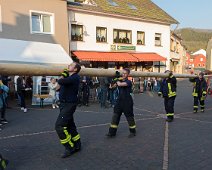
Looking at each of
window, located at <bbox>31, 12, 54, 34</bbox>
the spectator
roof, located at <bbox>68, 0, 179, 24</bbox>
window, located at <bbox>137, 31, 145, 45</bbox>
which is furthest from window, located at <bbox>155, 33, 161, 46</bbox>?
the spectator

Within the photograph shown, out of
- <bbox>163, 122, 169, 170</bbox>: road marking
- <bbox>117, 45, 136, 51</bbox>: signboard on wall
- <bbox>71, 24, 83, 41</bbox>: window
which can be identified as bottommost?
<bbox>163, 122, 169, 170</bbox>: road marking

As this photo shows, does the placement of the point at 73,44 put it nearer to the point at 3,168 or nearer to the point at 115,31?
the point at 115,31

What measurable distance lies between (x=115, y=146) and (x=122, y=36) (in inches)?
730

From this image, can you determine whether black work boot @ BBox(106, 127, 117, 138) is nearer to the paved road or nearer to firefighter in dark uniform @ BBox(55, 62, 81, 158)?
the paved road

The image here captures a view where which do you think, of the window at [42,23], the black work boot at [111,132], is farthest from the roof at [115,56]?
the black work boot at [111,132]

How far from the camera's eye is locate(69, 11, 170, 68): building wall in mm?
21094

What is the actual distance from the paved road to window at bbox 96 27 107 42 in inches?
538

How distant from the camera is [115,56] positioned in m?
22.6

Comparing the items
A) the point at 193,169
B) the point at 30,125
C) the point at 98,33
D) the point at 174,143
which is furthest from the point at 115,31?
the point at 193,169

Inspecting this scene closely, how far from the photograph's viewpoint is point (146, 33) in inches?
1001

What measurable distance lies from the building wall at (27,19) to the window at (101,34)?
358 cm

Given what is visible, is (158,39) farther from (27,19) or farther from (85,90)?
(85,90)

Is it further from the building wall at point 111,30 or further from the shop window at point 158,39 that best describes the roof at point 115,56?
the shop window at point 158,39

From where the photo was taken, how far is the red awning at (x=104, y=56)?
20.5 meters
